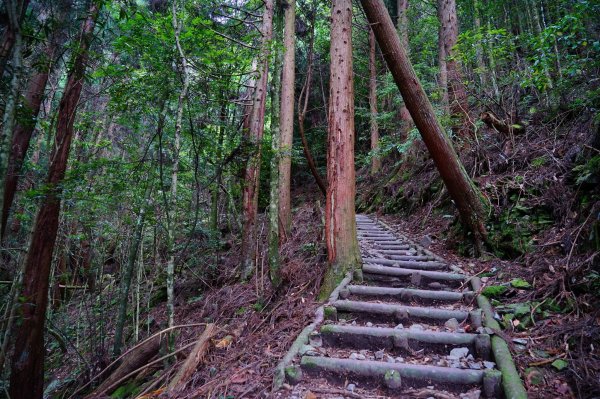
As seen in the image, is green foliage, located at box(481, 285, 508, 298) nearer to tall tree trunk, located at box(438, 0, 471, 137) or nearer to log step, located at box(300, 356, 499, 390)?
log step, located at box(300, 356, 499, 390)

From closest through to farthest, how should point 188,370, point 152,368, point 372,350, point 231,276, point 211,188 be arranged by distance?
point 372,350 → point 188,370 → point 152,368 → point 231,276 → point 211,188

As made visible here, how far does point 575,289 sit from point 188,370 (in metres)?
3.91

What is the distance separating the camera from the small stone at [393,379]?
8.51 ft

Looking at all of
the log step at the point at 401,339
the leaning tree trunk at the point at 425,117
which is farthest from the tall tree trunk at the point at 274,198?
the log step at the point at 401,339

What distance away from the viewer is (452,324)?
3373 mm

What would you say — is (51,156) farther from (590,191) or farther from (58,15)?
(590,191)

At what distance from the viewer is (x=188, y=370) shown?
348 centimetres

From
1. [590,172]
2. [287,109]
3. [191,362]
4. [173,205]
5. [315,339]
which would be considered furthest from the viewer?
[287,109]

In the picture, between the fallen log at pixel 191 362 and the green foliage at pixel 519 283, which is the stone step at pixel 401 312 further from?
the fallen log at pixel 191 362


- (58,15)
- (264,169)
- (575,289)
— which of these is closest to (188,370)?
(575,289)

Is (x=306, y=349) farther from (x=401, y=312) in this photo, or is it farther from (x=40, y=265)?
(x=40, y=265)

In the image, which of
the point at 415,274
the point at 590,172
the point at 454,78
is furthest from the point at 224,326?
the point at 454,78

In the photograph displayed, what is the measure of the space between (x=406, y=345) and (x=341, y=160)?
8.80 ft

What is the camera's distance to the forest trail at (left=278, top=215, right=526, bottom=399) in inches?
101
